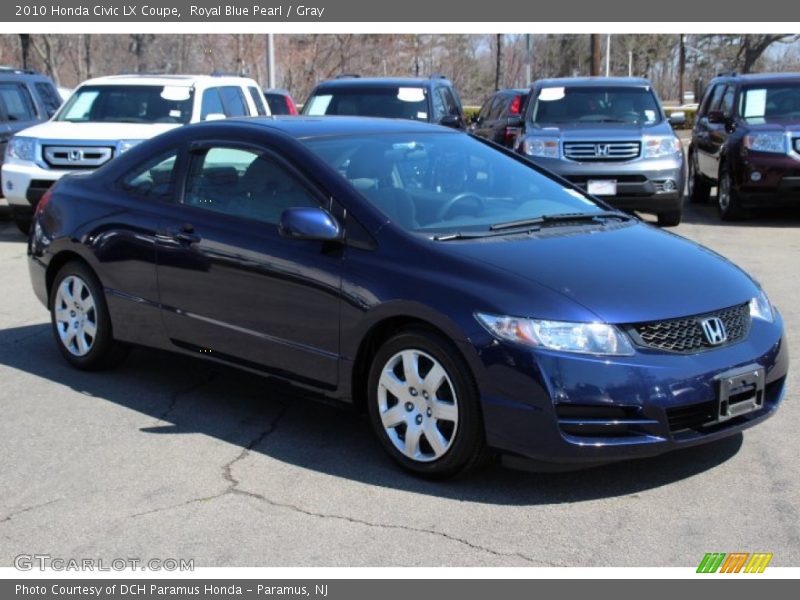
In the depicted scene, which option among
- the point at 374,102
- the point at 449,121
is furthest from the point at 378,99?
the point at 449,121

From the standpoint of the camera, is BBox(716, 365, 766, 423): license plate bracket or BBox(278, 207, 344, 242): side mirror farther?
BBox(278, 207, 344, 242): side mirror

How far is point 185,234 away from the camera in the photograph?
6.10 metres

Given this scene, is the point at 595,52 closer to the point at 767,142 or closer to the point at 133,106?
the point at 767,142

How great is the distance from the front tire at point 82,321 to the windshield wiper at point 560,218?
2567 mm

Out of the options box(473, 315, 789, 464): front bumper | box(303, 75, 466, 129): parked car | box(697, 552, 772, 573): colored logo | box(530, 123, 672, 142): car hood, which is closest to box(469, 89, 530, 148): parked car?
box(303, 75, 466, 129): parked car

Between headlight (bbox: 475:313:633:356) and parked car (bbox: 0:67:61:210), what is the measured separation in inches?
453

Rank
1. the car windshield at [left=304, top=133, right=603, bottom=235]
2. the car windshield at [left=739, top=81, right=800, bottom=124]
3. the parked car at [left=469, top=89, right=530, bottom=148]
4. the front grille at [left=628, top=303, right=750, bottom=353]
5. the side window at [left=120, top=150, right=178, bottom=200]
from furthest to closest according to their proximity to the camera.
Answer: the parked car at [left=469, top=89, right=530, bottom=148]
the car windshield at [left=739, top=81, right=800, bottom=124]
the side window at [left=120, top=150, right=178, bottom=200]
the car windshield at [left=304, top=133, right=603, bottom=235]
the front grille at [left=628, top=303, right=750, bottom=353]

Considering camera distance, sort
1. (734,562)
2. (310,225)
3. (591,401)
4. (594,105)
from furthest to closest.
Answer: (594,105) → (310,225) → (591,401) → (734,562)

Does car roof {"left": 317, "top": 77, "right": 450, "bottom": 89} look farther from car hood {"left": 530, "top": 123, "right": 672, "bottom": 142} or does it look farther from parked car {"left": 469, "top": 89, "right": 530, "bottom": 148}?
car hood {"left": 530, "top": 123, "right": 672, "bottom": 142}

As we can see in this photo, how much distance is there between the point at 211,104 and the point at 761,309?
31.2 ft

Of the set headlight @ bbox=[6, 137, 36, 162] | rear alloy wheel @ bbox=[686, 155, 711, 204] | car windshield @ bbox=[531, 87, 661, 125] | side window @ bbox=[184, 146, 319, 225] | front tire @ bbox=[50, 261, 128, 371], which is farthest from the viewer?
rear alloy wheel @ bbox=[686, 155, 711, 204]

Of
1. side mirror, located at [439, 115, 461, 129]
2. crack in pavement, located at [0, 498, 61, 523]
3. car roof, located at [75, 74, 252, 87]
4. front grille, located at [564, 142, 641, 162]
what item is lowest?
crack in pavement, located at [0, 498, 61, 523]

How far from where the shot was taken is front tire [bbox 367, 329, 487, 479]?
4.81 meters

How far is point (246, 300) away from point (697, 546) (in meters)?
2.56
